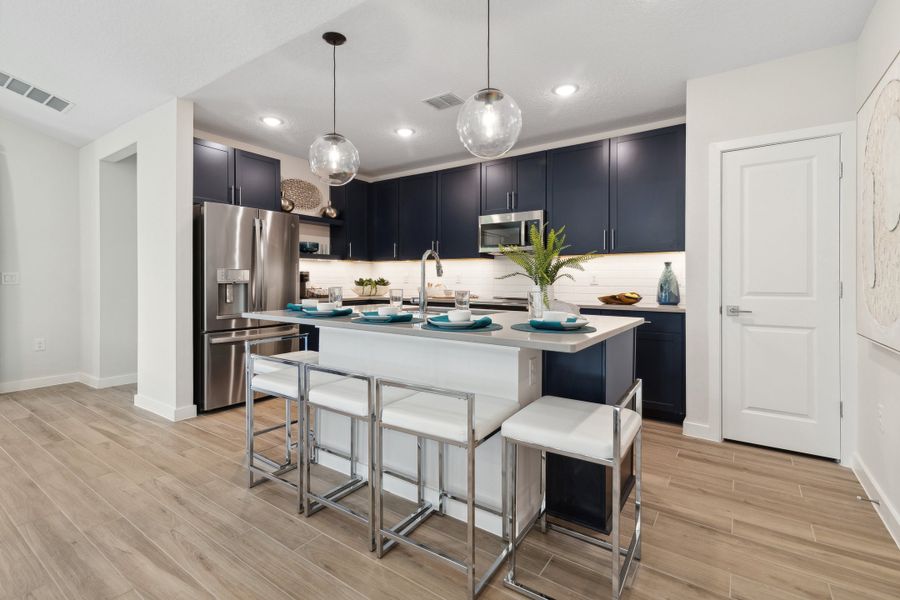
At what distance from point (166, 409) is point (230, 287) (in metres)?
1.11

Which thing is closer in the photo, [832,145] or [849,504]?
[849,504]

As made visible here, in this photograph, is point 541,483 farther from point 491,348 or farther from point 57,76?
point 57,76

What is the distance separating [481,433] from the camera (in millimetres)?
1585

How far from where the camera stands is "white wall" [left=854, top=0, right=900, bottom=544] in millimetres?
2004

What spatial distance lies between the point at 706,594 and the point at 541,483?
2.36ft

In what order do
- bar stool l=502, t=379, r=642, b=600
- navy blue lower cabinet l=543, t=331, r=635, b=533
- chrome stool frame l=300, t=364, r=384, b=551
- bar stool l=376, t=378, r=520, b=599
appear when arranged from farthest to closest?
navy blue lower cabinet l=543, t=331, r=635, b=533
chrome stool frame l=300, t=364, r=384, b=551
bar stool l=376, t=378, r=520, b=599
bar stool l=502, t=379, r=642, b=600

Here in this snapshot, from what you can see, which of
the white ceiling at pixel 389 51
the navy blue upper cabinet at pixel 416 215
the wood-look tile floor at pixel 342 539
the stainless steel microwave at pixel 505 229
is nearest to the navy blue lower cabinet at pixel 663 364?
the wood-look tile floor at pixel 342 539

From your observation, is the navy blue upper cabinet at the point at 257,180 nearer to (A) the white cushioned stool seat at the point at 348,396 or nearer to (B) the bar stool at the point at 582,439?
(A) the white cushioned stool seat at the point at 348,396

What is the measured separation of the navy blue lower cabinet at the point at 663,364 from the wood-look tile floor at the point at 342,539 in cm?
62

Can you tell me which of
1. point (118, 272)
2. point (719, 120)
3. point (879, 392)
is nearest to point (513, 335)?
point (879, 392)

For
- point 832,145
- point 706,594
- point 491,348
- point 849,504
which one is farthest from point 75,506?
point 832,145

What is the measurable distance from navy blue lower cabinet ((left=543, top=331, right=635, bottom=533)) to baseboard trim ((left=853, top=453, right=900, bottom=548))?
3.63ft

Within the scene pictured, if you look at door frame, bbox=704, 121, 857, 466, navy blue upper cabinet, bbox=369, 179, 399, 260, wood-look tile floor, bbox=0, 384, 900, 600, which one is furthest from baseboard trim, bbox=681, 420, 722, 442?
navy blue upper cabinet, bbox=369, 179, 399, 260

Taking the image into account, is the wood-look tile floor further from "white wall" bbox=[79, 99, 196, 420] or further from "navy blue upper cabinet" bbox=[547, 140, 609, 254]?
"navy blue upper cabinet" bbox=[547, 140, 609, 254]
